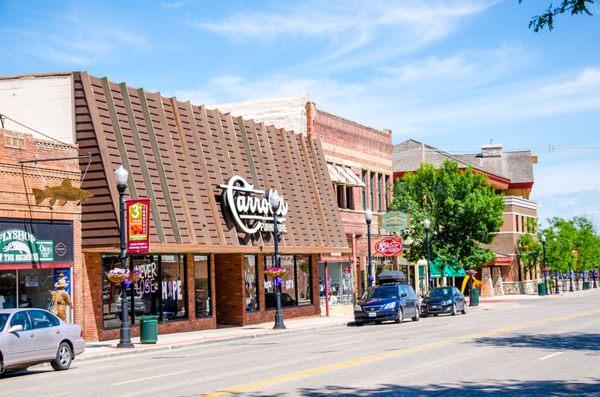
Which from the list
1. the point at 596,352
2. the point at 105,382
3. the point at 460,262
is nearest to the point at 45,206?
the point at 105,382

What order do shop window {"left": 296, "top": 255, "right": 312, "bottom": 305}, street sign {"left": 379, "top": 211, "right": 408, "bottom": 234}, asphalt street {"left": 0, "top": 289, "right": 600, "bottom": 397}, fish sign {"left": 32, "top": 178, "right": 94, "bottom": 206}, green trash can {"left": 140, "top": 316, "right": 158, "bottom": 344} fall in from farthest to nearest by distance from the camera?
street sign {"left": 379, "top": 211, "right": 408, "bottom": 234} → shop window {"left": 296, "top": 255, "right": 312, "bottom": 305} → green trash can {"left": 140, "top": 316, "right": 158, "bottom": 344} → fish sign {"left": 32, "top": 178, "right": 94, "bottom": 206} → asphalt street {"left": 0, "top": 289, "right": 600, "bottom": 397}

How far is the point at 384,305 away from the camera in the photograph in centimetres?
3641

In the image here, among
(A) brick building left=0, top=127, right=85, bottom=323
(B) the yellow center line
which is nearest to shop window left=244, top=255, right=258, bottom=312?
(A) brick building left=0, top=127, right=85, bottom=323

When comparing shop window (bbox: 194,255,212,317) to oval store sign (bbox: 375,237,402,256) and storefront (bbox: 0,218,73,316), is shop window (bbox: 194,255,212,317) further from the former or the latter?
oval store sign (bbox: 375,237,402,256)

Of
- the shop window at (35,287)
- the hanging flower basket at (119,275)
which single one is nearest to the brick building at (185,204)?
the shop window at (35,287)

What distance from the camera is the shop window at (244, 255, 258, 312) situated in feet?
126

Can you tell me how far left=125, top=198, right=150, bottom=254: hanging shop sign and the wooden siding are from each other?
3.98 feet

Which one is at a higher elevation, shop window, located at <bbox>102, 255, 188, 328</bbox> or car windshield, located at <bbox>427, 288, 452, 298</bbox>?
shop window, located at <bbox>102, 255, 188, 328</bbox>

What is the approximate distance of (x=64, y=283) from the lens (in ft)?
88.4

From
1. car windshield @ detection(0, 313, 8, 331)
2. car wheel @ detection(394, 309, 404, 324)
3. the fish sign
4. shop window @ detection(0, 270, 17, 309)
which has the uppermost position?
the fish sign

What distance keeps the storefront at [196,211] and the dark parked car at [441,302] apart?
5.50 metres

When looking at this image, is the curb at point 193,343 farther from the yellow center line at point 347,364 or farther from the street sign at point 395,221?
the street sign at point 395,221

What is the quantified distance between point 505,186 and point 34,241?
65.4m

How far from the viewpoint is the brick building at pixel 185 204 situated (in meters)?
29.9
